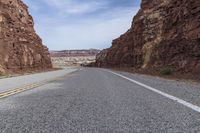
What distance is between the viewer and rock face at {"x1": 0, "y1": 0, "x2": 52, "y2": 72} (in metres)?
49.0

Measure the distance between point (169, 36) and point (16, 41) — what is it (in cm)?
2575

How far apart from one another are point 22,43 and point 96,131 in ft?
182

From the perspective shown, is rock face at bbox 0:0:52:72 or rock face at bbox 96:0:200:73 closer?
rock face at bbox 96:0:200:73

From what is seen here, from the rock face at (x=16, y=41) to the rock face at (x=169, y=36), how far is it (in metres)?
20.1

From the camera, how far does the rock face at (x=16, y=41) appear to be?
49031 mm

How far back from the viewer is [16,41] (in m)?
55.2

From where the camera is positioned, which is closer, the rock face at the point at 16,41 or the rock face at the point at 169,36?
the rock face at the point at 169,36

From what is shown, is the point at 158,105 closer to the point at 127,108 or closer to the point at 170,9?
the point at 127,108

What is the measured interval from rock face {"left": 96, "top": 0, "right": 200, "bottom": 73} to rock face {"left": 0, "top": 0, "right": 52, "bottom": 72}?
20105 millimetres

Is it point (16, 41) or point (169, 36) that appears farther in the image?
point (16, 41)

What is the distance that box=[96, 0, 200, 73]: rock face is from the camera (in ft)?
112

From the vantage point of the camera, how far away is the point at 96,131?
17.2 ft

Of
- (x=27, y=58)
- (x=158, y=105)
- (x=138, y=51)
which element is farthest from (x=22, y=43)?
(x=158, y=105)

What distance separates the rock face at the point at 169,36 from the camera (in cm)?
3416
